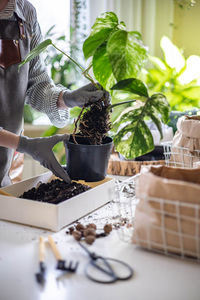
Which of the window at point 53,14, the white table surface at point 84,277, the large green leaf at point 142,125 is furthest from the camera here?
the window at point 53,14

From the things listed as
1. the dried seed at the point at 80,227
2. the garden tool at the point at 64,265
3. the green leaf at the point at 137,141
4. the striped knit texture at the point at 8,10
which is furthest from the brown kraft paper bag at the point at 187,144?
the striped knit texture at the point at 8,10

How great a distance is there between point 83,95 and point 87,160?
250mm

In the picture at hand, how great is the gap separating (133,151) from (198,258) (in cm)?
39

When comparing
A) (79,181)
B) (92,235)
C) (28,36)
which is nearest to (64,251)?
(92,235)

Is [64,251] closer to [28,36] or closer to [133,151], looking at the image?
[133,151]

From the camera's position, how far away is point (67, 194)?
111cm

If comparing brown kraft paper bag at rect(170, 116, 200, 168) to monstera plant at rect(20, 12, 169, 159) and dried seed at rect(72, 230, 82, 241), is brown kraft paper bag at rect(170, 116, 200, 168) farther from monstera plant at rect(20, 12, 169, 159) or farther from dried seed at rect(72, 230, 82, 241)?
dried seed at rect(72, 230, 82, 241)

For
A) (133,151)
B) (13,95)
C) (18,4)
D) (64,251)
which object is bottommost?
(64,251)

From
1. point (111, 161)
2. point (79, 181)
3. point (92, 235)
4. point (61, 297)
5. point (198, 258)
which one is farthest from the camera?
point (111, 161)

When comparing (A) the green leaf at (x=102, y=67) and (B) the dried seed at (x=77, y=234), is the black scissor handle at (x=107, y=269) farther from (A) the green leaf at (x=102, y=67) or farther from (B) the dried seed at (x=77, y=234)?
(A) the green leaf at (x=102, y=67)

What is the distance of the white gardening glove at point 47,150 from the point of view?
1.25m

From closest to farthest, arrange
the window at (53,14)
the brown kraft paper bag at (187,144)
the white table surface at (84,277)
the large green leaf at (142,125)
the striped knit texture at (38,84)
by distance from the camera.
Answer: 1. the white table surface at (84,277)
2. the large green leaf at (142,125)
3. the brown kraft paper bag at (187,144)
4. the striped knit texture at (38,84)
5. the window at (53,14)

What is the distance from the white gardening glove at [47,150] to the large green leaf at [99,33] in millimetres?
294

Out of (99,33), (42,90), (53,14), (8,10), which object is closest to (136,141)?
(99,33)
